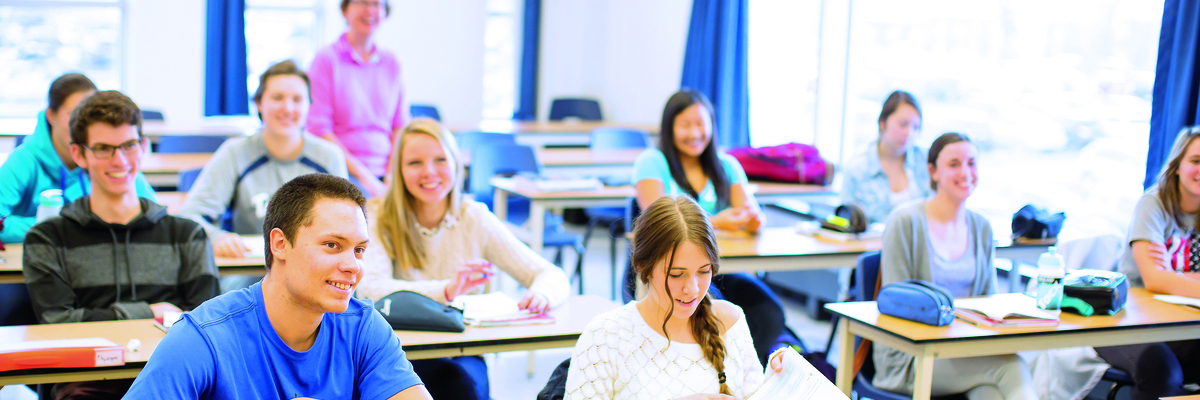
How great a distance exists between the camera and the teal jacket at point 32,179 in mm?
2895

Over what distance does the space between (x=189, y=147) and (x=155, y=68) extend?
3279mm

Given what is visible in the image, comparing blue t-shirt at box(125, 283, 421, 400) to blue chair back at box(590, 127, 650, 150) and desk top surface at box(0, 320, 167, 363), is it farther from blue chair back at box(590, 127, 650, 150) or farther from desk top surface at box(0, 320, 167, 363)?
blue chair back at box(590, 127, 650, 150)

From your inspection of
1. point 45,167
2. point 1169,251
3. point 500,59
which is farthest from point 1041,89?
point 500,59

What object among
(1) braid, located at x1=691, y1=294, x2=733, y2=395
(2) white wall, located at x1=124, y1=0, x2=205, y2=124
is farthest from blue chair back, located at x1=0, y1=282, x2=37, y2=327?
(2) white wall, located at x1=124, y1=0, x2=205, y2=124

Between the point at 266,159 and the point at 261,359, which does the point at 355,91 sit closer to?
the point at 266,159

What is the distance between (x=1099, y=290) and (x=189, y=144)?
4376 mm

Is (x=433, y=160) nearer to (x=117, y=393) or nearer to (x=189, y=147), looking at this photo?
(x=117, y=393)

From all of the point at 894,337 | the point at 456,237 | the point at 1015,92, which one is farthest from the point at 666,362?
the point at 1015,92

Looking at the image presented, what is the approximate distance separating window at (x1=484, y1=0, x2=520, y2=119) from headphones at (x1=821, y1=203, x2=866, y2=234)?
5.75 metres

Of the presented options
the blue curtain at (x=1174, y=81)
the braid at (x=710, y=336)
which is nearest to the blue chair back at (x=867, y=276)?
the braid at (x=710, y=336)

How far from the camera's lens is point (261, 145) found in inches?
128

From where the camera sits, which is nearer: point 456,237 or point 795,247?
point 456,237

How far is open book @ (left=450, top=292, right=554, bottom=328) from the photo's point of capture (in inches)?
88.0

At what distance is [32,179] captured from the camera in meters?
2.93
